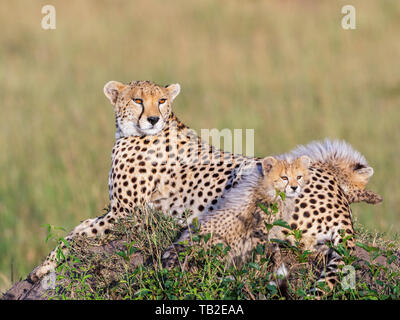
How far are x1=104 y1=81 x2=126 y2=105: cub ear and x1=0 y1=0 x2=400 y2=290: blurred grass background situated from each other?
2.64 metres

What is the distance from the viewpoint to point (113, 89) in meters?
5.16

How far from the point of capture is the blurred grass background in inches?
335

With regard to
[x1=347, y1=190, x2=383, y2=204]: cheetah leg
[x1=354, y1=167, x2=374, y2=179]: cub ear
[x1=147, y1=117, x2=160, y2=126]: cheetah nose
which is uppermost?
[x1=147, y1=117, x2=160, y2=126]: cheetah nose

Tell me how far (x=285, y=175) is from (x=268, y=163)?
128mm

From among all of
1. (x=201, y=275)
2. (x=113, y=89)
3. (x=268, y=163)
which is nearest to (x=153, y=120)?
(x=113, y=89)

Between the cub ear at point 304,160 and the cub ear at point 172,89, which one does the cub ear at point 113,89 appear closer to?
the cub ear at point 172,89

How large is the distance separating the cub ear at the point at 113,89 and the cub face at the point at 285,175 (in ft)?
4.84

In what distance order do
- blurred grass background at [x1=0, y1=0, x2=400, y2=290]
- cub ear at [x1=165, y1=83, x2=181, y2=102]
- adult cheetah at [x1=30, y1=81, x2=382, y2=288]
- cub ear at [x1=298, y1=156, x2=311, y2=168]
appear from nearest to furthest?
cub ear at [x1=298, y1=156, x2=311, y2=168], adult cheetah at [x1=30, y1=81, x2=382, y2=288], cub ear at [x1=165, y1=83, x2=181, y2=102], blurred grass background at [x1=0, y1=0, x2=400, y2=290]

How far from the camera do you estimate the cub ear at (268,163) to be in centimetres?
406

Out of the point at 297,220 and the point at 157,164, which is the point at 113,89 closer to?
the point at 157,164

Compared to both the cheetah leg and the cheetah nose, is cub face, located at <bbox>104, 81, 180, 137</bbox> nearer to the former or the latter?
the cheetah nose

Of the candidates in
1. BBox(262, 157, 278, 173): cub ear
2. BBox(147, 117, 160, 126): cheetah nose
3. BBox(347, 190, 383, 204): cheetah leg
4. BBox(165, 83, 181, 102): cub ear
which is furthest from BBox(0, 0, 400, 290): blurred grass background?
BBox(262, 157, 278, 173): cub ear

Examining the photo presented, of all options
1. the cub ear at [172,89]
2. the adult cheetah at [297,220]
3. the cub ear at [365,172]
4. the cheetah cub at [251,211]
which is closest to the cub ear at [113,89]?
the cub ear at [172,89]

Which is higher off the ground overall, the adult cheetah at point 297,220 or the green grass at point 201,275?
the adult cheetah at point 297,220
